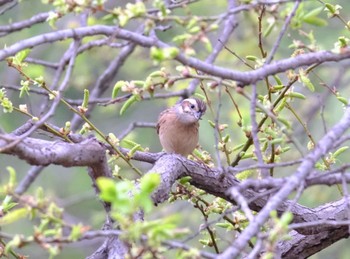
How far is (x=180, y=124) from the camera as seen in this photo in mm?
5996

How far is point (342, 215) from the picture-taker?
4457 millimetres

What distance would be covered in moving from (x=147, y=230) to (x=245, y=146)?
1867mm

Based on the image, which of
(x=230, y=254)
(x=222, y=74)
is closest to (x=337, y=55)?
(x=222, y=74)

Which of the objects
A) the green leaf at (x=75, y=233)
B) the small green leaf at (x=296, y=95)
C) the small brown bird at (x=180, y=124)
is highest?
the green leaf at (x=75, y=233)

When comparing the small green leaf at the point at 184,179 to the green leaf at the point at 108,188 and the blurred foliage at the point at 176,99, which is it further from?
the green leaf at the point at 108,188

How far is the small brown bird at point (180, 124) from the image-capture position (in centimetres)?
576

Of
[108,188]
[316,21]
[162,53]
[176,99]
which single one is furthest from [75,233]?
[176,99]

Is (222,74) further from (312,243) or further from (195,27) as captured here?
(312,243)

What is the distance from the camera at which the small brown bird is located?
A: 5758 mm

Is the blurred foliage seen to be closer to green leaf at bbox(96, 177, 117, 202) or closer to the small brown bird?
green leaf at bbox(96, 177, 117, 202)

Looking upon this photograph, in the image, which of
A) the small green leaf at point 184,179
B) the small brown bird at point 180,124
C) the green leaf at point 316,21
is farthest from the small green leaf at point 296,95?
the small brown bird at point 180,124

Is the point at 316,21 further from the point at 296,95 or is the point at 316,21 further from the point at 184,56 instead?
the point at 296,95

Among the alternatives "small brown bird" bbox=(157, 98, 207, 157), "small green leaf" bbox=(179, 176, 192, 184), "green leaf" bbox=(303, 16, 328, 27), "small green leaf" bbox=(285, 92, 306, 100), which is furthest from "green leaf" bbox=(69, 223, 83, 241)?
→ "small brown bird" bbox=(157, 98, 207, 157)

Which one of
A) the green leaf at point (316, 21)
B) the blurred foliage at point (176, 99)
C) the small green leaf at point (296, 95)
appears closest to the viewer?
the blurred foliage at point (176, 99)
